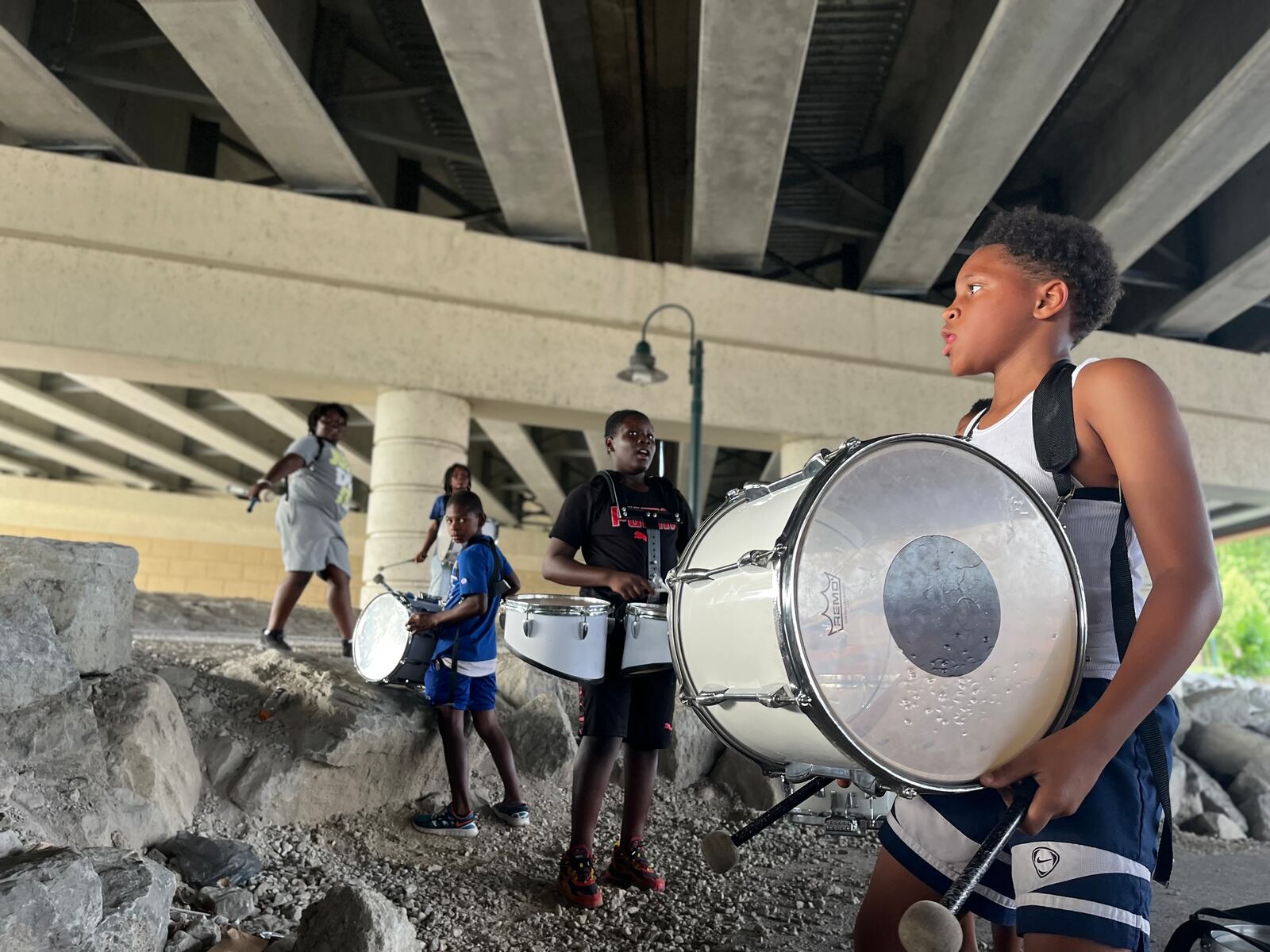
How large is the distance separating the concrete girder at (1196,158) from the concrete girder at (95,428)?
922 cm

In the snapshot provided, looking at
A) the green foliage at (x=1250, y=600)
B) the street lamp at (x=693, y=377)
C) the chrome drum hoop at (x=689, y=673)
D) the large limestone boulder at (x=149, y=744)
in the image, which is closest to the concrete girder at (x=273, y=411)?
the street lamp at (x=693, y=377)

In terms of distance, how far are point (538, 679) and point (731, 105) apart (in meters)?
4.04

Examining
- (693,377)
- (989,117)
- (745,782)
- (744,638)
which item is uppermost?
(989,117)

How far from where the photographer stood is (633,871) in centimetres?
327

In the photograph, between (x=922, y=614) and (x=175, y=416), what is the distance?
12777 millimetres

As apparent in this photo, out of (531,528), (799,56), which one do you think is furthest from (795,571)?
(531,528)

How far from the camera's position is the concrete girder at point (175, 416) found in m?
10.7

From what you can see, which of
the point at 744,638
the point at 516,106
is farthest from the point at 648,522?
the point at 516,106

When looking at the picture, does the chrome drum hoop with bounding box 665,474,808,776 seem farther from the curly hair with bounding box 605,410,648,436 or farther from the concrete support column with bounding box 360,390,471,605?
the concrete support column with bounding box 360,390,471,605

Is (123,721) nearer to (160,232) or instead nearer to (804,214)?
(160,232)

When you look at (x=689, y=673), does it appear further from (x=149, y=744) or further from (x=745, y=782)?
(x=745, y=782)

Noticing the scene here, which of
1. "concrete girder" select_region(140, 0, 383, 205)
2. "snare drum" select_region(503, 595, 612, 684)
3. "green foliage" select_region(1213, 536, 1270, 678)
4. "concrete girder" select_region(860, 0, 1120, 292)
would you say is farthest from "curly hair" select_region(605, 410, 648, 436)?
"green foliage" select_region(1213, 536, 1270, 678)

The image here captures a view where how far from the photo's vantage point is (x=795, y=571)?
1.37 m

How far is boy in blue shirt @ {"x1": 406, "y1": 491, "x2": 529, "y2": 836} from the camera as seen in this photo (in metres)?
3.87
